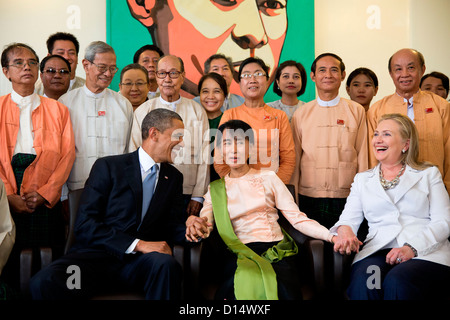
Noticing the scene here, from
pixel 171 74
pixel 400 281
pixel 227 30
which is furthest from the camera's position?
pixel 227 30

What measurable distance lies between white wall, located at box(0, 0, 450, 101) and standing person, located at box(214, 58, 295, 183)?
1937 millimetres

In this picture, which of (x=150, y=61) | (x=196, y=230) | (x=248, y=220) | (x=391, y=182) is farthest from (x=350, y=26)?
(x=196, y=230)

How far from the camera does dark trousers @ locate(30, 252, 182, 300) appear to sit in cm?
229

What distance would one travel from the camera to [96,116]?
11.5ft

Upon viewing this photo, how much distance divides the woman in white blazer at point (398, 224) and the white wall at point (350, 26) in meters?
2.63

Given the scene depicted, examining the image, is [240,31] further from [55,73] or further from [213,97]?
[55,73]

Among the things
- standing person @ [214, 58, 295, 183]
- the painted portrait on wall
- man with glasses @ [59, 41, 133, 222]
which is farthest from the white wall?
standing person @ [214, 58, 295, 183]

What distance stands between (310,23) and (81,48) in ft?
8.19

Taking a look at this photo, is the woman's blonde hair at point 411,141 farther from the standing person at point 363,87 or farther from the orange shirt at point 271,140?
the standing person at point 363,87

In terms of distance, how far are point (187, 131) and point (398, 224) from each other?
1625 mm

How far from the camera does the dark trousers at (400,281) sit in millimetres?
2312

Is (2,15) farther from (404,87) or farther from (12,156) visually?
(404,87)

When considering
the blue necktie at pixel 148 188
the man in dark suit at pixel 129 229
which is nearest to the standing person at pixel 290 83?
the man in dark suit at pixel 129 229
